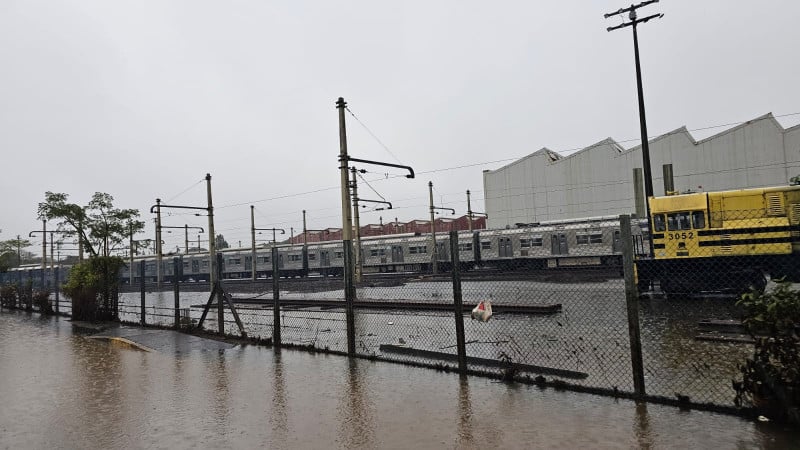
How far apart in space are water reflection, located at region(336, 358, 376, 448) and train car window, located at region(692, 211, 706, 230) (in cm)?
1249

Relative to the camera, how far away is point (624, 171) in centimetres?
4741

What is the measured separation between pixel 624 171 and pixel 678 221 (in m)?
35.7

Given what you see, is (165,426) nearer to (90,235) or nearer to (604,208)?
(90,235)

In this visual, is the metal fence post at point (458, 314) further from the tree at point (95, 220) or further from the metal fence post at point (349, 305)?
the tree at point (95, 220)

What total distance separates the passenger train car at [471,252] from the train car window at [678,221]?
6.70 metres

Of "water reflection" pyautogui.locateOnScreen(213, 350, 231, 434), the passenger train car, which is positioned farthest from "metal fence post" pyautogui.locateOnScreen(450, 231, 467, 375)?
the passenger train car

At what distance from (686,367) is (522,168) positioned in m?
49.2

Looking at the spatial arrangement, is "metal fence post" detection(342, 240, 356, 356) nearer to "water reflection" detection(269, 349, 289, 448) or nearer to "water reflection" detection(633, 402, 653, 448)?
"water reflection" detection(269, 349, 289, 448)

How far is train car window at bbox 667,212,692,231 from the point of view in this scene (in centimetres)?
1473

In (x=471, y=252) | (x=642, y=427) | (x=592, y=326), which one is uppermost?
(x=471, y=252)

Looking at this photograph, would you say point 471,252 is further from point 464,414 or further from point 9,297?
point 464,414

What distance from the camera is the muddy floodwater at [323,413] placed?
→ 4.34 meters

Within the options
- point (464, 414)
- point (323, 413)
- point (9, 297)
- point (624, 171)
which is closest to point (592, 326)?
point (464, 414)

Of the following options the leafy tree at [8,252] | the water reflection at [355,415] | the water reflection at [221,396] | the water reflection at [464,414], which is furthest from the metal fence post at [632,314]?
the leafy tree at [8,252]
